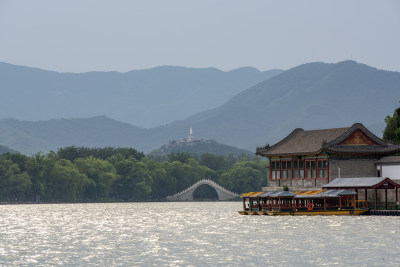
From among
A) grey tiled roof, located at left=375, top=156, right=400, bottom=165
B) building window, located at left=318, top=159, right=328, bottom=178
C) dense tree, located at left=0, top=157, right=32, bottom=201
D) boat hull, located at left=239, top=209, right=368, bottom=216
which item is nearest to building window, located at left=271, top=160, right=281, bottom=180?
building window, located at left=318, top=159, right=328, bottom=178

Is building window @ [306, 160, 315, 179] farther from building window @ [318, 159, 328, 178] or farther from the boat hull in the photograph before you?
the boat hull

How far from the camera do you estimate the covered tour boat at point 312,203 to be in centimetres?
9300

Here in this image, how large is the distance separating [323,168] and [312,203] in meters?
7.37

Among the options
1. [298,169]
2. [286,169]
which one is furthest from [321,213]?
[286,169]

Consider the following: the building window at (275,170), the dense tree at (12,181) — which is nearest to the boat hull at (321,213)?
the building window at (275,170)

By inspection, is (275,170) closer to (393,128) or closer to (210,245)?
(393,128)

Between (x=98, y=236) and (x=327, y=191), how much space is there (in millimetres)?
35908

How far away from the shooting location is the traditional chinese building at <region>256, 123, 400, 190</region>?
102 metres

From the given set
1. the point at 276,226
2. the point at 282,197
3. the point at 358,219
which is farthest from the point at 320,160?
the point at 276,226

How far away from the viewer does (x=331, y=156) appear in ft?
337

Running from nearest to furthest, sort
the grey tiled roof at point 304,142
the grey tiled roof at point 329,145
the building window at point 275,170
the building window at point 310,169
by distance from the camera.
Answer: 1. the grey tiled roof at point 329,145
2. the building window at point 310,169
3. the grey tiled roof at point 304,142
4. the building window at point 275,170

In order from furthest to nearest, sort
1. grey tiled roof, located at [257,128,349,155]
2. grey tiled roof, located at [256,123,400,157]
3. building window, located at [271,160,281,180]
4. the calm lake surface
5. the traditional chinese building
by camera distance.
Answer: building window, located at [271,160,281,180] → grey tiled roof, located at [257,128,349,155] → the traditional chinese building → grey tiled roof, located at [256,123,400,157] → the calm lake surface

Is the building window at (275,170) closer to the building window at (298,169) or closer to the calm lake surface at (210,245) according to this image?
the building window at (298,169)

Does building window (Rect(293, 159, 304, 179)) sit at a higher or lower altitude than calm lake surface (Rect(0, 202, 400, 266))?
higher
